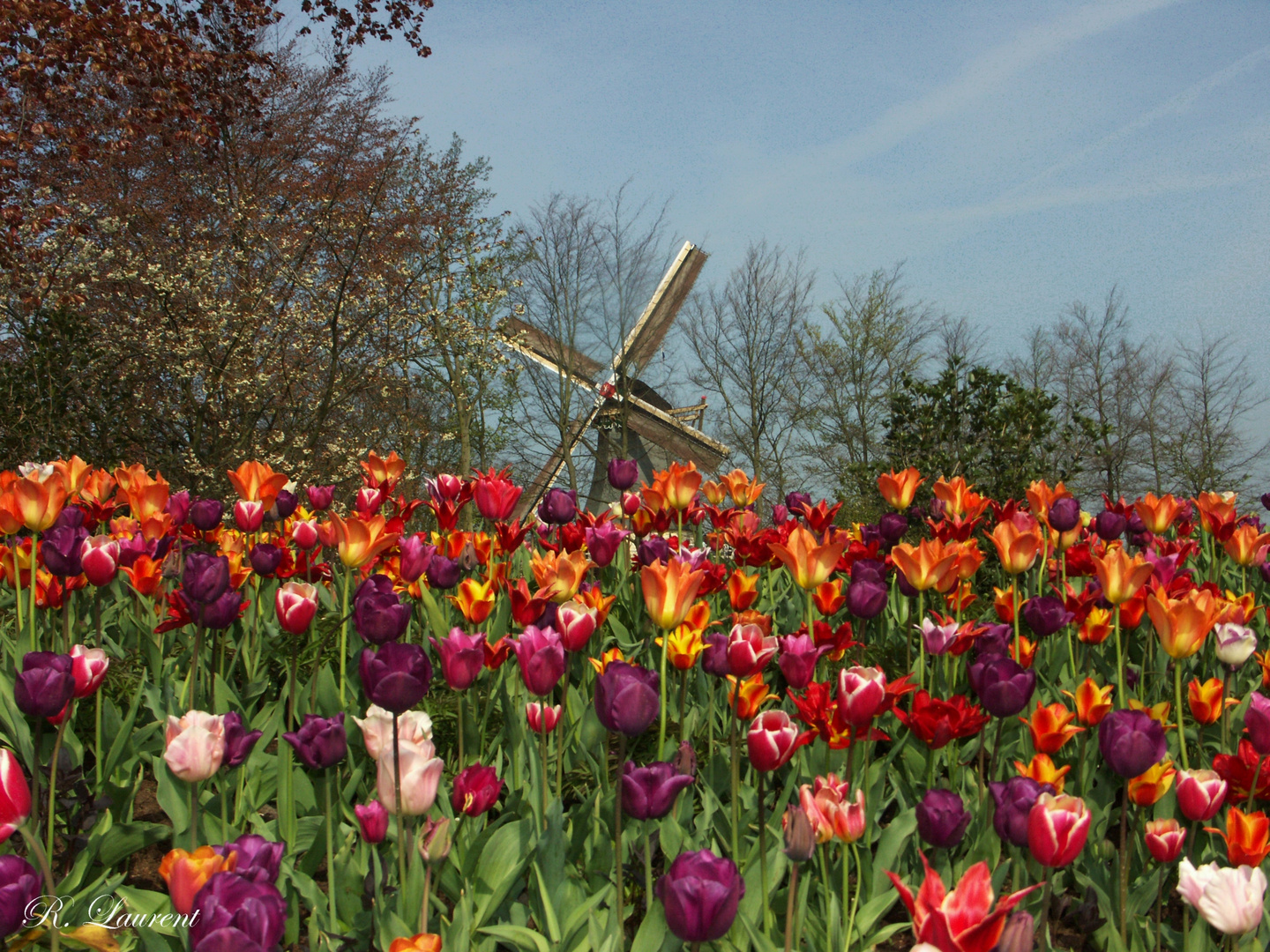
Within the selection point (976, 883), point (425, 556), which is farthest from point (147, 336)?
point (976, 883)

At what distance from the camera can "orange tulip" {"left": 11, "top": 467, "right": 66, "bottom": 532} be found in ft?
9.16

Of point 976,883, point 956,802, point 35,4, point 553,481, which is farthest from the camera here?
point 553,481

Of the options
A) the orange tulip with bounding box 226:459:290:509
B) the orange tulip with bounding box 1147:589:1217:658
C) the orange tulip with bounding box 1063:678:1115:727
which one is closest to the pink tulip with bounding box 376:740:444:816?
the orange tulip with bounding box 1063:678:1115:727

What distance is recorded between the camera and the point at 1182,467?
2759cm

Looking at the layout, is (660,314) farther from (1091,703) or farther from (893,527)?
(1091,703)

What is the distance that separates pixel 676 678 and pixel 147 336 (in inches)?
493

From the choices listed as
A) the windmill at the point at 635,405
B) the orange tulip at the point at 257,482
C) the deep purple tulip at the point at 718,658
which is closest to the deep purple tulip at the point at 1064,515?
the deep purple tulip at the point at 718,658

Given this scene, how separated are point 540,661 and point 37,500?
71.0 inches

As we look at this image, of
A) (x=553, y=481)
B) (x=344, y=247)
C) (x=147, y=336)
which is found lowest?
(x=553, y=481)

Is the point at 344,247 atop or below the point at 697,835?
atop

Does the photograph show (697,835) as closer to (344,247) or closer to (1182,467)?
(344,247)

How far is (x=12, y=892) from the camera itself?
121cm

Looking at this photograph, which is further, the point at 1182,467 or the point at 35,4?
the point at 1182,467

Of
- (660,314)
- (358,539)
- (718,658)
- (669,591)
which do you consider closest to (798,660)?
(718,658)
